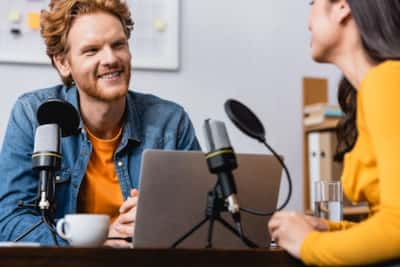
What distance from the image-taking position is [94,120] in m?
1.97

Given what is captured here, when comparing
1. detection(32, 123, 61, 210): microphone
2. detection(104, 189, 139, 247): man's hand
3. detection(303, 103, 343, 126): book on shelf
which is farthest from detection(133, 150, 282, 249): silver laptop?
detection(303, 103, 343, 126): book on shelf

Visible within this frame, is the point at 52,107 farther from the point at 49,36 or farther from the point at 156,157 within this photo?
the point at 49,36

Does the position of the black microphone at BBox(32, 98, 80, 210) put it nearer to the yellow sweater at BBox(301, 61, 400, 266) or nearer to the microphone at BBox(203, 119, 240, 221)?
the microphone at BBox(203, 119, 240, 221)

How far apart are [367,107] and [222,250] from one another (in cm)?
31

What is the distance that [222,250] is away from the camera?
40.6 inches

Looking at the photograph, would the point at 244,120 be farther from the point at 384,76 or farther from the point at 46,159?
the point at 46,159

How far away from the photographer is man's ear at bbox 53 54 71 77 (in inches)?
80.5

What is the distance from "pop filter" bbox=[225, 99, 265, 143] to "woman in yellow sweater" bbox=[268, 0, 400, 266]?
146mm

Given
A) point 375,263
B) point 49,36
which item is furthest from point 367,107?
point 49,36

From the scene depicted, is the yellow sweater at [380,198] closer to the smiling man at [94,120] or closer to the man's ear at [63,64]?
the smiling man at [94,120]

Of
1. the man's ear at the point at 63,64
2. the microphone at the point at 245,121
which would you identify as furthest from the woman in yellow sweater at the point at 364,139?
the man's ear at the point at 63,64

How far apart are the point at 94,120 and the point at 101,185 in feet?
0.67

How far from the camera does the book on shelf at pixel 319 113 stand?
2.88 m

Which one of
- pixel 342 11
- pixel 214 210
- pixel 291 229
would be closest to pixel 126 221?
pixel 214 210
